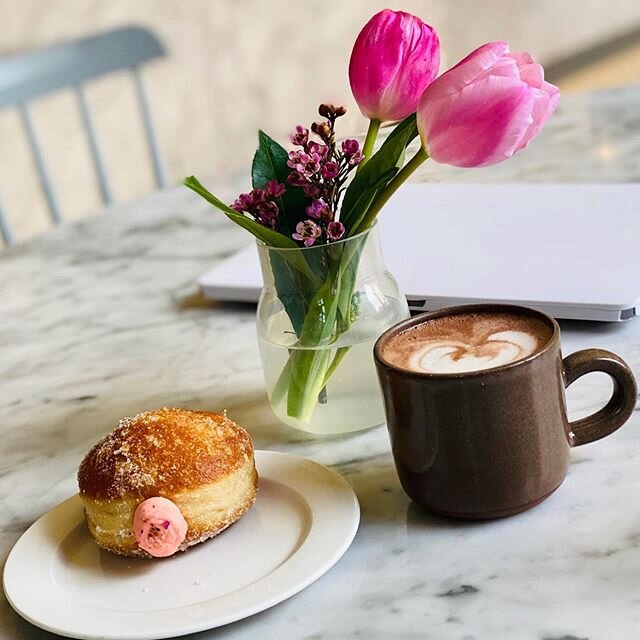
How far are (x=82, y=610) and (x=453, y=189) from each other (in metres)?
0.75

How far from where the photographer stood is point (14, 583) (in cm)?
64

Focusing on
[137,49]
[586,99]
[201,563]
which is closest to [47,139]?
[137,49]

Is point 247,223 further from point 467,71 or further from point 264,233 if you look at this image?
point 467,71

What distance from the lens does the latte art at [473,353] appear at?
0.64m

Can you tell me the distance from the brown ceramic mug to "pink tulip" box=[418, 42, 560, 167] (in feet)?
0.39

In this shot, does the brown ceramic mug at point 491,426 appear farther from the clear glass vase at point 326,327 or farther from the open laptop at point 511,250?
the open laptop at point 511,250

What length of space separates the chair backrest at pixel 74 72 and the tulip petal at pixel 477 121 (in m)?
1.36

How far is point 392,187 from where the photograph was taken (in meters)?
0.70

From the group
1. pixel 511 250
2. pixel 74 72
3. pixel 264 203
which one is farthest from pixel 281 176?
pixel 74 72

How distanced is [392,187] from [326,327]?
12 centimetres

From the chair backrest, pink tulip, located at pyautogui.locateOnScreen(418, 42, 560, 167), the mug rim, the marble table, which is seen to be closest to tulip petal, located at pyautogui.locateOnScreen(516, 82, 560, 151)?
pink tulip, located at pyautogui.locateOnScreen(418, 42, 560, 167)

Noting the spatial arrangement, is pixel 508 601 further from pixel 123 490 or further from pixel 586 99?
pixel 586 99

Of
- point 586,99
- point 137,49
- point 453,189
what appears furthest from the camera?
point 137,49

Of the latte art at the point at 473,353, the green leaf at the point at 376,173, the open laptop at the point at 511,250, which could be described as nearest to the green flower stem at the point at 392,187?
the green leaf at the point at 376,173
